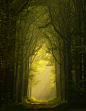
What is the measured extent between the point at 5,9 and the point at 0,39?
1668mm

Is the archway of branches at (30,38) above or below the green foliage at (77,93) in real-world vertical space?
above

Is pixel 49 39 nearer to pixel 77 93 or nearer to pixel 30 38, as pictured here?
pixel 30 38

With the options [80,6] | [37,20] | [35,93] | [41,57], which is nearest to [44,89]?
[35,93]

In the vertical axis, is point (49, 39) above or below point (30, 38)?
below

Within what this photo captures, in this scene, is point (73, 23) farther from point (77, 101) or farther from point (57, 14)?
point (77, 101)

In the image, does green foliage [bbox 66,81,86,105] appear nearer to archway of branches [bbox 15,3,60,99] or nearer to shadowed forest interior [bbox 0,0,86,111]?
shadowed forest interior [bbox 0,0,86,111]

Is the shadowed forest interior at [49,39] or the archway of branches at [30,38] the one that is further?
the archway of branches at [30,38]

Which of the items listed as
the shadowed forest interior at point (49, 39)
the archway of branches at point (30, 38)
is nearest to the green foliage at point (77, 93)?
the shadowed forest interior at point (49, 39)

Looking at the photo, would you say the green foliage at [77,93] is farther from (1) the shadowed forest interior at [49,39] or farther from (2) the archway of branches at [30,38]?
(2) the archway of branches at [30,38]

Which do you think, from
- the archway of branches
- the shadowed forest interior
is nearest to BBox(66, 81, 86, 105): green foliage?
the shadowed forest interior

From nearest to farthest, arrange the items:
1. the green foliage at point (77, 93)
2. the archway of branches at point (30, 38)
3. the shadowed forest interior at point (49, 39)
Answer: the green foliage at point (77, 93), the shadowed forest interior at point (49, 39), the archway of branches at point (30, 38)

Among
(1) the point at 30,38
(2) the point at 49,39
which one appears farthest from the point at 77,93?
(1) the point at 30,38

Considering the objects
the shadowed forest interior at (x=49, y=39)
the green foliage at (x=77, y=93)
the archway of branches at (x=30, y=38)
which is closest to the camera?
the green foliage at (x=77, y=93)

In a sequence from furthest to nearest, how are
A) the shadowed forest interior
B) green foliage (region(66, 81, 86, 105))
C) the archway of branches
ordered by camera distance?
the archway of branches, the shadowed forest interior, green foliage (region(66, 81, 86, 105))
